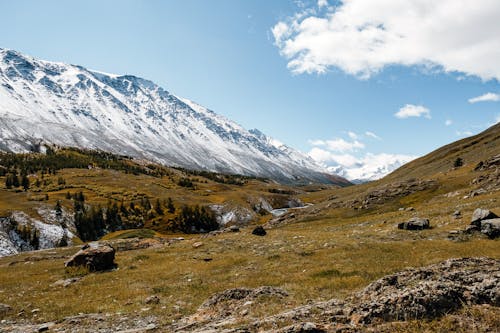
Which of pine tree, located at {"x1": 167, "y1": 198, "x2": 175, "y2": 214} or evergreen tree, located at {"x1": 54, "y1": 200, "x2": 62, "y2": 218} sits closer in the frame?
evergreen tree, located at {"x1": 54, "y1": 200, "x2": 62, "y2": 218}

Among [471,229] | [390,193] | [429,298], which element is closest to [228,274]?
[429,298]

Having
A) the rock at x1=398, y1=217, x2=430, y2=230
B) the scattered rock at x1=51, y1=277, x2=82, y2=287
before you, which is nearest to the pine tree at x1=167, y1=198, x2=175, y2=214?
the scattered rock at x1=51, y1=277, x2=82, y2=287

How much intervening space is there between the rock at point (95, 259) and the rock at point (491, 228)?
1400 inches

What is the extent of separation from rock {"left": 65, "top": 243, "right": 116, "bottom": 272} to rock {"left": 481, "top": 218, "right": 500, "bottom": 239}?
35.6m

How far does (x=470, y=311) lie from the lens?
11.5 meters

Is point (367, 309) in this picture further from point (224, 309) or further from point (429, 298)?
point (224, 309)

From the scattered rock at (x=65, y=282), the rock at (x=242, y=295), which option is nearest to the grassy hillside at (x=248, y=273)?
the scattered rock at (x=65, y=282)

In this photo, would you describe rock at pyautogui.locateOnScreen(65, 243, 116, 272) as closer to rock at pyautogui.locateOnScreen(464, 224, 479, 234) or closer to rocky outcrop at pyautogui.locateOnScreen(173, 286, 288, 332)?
rocky outcrop at pyautogui.locateOnScreen(173, 286, 288, 332)

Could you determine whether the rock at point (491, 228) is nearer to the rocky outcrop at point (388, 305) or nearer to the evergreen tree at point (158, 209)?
the rocky outcrop at point (388, 305)

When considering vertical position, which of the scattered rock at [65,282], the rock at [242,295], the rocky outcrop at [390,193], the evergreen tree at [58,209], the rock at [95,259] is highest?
the evergreen tree at [58,209]

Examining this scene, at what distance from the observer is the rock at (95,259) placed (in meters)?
36.9

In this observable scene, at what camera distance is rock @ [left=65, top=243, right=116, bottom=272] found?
3691cm

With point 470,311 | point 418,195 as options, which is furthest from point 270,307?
point 418,195

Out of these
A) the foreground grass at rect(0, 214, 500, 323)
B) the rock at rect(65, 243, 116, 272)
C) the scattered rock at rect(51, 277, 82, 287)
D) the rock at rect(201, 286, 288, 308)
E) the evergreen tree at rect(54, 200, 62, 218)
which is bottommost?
the foreground grass at rect(0, 214, 500, 323)
